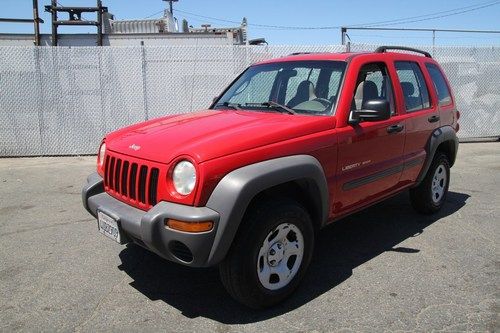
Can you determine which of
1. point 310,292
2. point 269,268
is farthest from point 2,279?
→ point 310,292

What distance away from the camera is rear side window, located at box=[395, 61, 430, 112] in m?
4.55

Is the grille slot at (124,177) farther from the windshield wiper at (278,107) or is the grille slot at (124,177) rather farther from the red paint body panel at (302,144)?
the windshield wiper at (278,107)

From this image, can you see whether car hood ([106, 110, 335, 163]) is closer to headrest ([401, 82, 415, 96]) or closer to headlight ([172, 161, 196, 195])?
headlight ([172, 161, 196, 195])

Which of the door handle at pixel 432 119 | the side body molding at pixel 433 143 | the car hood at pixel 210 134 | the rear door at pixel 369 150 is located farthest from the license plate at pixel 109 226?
the door handle at pixel 432 119

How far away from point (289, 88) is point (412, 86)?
146 cm

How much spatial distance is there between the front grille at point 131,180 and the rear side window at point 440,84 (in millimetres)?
3598

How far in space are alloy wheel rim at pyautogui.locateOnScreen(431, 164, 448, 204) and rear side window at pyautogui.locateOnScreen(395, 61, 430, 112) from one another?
0.88 m

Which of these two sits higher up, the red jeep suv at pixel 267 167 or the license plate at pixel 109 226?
the red jeep suv at pixel 267 167

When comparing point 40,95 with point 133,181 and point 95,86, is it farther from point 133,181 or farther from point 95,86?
point 133,181

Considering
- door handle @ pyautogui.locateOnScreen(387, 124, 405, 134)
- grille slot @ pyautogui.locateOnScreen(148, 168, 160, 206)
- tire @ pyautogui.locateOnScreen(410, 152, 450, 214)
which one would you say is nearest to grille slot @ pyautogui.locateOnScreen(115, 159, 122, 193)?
grille slot @ pyautogui.locateOnScreen(148, 168, 160, 206)

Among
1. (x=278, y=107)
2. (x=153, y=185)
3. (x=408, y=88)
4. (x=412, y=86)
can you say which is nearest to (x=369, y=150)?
(x=278, y=107)

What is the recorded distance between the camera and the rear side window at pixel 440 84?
516 centimetres

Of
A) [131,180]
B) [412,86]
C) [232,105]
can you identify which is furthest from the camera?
[412,86]

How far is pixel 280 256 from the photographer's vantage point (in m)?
3.24
